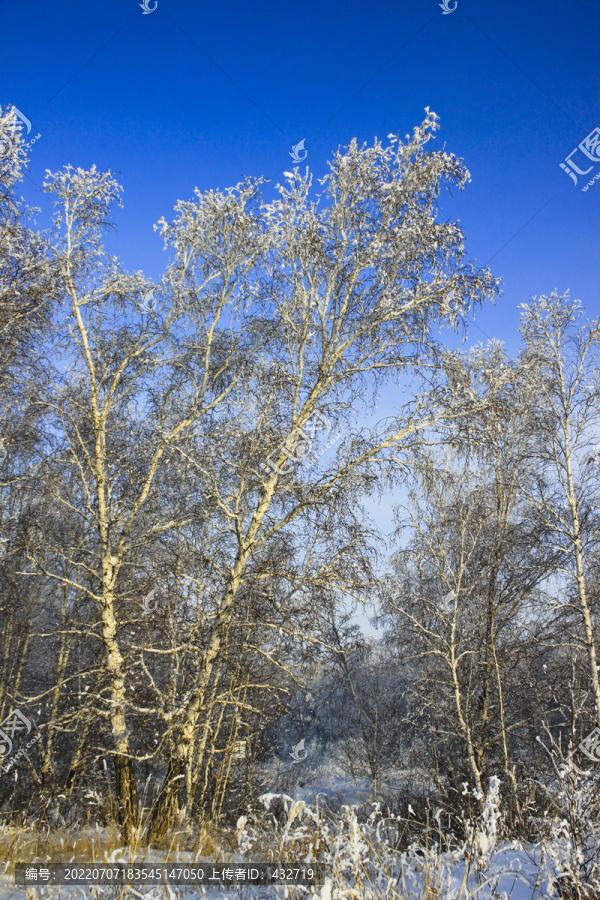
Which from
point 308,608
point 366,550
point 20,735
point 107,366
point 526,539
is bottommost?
point 20,735

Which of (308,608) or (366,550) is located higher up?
(366,550)

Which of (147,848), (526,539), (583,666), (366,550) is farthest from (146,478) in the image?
(583,666)

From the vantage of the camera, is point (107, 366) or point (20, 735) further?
point (20, 735)

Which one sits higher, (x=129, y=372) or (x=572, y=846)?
(x=129, y=372)

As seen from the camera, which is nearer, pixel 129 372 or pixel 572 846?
pixel 572 846

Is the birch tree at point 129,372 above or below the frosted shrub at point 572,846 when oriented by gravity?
above

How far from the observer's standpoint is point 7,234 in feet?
19.5

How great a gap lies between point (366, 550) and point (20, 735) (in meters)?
10.7

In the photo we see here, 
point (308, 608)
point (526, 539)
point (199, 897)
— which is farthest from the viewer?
point (526, 539)

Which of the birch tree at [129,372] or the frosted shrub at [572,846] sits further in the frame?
the birch tree at [129,372]

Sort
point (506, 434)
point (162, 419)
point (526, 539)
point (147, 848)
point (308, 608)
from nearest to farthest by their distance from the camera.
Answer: point (147, 848) < point (308, 608) < point (162, 419) < point (526, 539) < point (506, 434)

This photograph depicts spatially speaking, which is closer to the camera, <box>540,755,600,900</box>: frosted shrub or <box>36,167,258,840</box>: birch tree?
<box>540,755,600,900</box>: frosted shrub

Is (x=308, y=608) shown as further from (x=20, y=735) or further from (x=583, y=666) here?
(x=20, y=735)

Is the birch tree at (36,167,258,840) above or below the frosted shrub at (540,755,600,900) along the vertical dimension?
above
